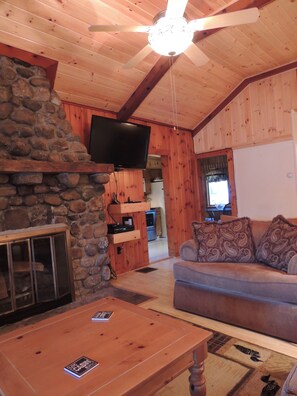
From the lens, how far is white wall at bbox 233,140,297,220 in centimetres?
468

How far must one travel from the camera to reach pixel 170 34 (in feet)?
6.89

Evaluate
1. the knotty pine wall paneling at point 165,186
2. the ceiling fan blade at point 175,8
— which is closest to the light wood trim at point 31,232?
the knotty pine wall paneling at point 165,186

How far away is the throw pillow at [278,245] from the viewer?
7.98 ft

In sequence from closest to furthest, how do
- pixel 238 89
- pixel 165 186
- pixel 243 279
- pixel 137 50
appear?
pixel 243 279 → pixel 137 50 → pixel 238 89 → pixel 165 186

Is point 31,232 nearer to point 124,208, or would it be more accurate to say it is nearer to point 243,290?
point 124,208

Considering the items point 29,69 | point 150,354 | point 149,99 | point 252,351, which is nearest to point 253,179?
point 149,99

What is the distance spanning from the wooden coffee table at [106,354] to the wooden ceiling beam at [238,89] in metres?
4.50

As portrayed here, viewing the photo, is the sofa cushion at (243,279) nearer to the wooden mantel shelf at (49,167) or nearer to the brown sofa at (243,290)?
the brown sofa at (243,290)

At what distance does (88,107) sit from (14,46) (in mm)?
1367

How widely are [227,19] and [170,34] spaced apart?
1.43 ft

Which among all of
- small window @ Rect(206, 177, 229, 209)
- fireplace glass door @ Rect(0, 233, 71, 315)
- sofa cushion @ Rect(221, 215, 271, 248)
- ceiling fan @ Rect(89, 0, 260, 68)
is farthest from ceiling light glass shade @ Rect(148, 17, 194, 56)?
small window @ Rect(206, 177, 229, 209)

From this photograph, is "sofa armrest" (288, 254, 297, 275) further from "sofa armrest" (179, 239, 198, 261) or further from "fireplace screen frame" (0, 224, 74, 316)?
"fireplace screen frame" (0, 224, 74, 316)

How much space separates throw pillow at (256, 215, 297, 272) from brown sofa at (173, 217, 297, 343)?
0.08 feet

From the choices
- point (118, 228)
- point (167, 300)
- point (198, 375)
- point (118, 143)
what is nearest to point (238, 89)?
point (118, 143)
